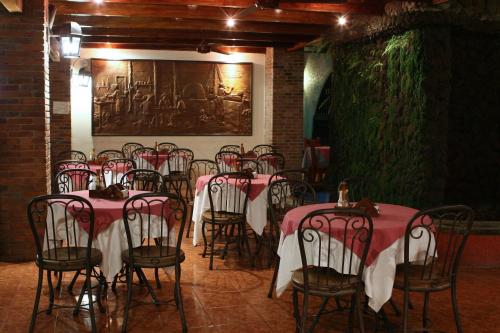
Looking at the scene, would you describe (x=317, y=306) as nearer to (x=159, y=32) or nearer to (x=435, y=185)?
(x=435, y=185)

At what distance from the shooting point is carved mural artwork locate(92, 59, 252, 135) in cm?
1066

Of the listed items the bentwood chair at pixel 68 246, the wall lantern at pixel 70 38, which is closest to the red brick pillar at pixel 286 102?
the wall lantern at pixel 70 38

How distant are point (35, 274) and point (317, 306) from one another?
8.43 ft

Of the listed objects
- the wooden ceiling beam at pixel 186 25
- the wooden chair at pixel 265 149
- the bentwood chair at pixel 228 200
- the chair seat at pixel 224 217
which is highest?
the wooden ceiling beam at pixel 186 25

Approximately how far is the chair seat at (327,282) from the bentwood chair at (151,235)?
2.81 feet

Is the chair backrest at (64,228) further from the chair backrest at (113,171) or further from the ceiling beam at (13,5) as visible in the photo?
the chair backrest at (113,171)

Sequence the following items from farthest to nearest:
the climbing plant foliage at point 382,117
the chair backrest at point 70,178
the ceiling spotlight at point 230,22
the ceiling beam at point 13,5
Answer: the ceiling spotlight at point 230,22, the climbing plant foliage at point 382,117, the chair backrest at point 70,178, the ceiling beam at point 13,5

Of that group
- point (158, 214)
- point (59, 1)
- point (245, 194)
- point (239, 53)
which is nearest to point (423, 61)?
point (245, 194)

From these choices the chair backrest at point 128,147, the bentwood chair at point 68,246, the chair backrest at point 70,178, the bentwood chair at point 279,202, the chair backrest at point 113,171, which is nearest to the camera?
the bentwood chair at point 68,246

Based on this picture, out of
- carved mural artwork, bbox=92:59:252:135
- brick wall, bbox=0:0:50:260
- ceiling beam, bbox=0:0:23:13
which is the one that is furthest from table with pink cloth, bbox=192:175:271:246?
carved mural artwork, bbox=92:59:252:135

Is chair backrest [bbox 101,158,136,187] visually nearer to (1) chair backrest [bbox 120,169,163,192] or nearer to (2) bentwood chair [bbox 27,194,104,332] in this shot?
(1) chair backrest [bbox 120,169,163,192]

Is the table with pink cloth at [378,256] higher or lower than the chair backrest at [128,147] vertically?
lower

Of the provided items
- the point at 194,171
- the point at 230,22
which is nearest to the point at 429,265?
the point at 230,22

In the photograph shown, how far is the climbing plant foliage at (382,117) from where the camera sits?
632 centimetres
